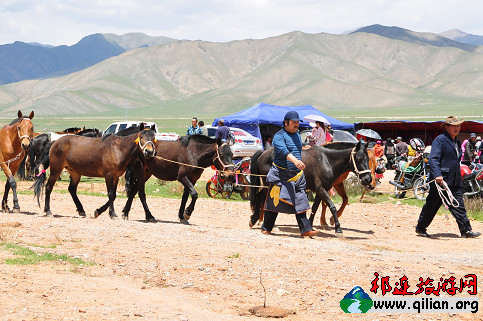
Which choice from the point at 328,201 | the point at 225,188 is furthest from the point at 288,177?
the point at 225,188

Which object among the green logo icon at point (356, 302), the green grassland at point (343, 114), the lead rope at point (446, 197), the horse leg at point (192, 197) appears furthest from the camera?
the green grassland at point (343, 114)

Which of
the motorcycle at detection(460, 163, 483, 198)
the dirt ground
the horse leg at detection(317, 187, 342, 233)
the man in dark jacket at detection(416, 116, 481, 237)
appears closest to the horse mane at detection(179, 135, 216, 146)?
the dirt ground

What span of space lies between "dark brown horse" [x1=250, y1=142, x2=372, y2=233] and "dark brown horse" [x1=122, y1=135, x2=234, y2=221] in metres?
0.76

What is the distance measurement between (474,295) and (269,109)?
26.8 meters

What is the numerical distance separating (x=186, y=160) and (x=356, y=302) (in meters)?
7.32

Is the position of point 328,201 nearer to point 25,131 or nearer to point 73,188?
point 73,188

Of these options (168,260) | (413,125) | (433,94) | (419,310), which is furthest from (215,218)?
(433,94)

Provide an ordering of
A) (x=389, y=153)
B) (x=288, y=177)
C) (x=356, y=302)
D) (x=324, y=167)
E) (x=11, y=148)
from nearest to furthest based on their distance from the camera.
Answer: (x=356, y=302)
(x=288, y=177)
(x=324, y=167)
(x=11, y=148)
(x=389, y=153)

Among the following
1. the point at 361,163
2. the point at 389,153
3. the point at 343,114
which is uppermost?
the point at 343,114

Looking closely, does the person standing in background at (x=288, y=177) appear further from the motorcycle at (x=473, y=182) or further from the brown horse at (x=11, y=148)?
the motorcycle at (x=473, y=182)

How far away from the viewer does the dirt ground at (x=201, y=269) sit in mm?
6363

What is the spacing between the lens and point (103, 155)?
43.1 ft

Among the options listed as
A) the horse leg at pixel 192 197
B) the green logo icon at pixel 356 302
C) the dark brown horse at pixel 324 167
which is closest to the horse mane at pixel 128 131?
the horse leg at pixel 192 197

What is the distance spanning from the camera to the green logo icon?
258 inches
